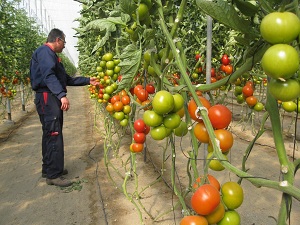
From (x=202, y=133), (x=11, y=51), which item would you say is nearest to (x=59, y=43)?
(x=202, y=133)

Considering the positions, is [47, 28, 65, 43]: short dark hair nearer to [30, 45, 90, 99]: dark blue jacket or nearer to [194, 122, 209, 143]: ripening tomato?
[30, 45, 90, 99]: dark blue jacket

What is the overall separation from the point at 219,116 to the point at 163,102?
15cm

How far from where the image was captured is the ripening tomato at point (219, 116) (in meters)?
0.66

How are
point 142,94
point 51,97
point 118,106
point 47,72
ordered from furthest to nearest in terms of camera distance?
point 51,97
point 47,72
point 118,106
point 142,94

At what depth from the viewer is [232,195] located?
0.64 meters

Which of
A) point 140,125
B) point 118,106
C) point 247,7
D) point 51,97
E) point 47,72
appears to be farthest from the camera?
point 51,97

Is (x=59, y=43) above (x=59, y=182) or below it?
above

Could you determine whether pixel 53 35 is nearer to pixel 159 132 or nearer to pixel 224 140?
pixel 159 132

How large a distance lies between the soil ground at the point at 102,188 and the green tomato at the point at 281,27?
0.87 m

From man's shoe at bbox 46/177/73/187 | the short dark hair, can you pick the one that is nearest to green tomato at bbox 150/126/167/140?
man's shoe at bbox 46/177/73/187

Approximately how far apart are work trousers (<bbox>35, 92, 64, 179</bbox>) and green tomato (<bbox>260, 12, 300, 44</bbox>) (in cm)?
250

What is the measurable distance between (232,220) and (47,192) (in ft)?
7.94

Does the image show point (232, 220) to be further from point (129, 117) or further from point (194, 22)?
point (194, 22)

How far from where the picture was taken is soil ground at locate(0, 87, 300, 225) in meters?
2.17
